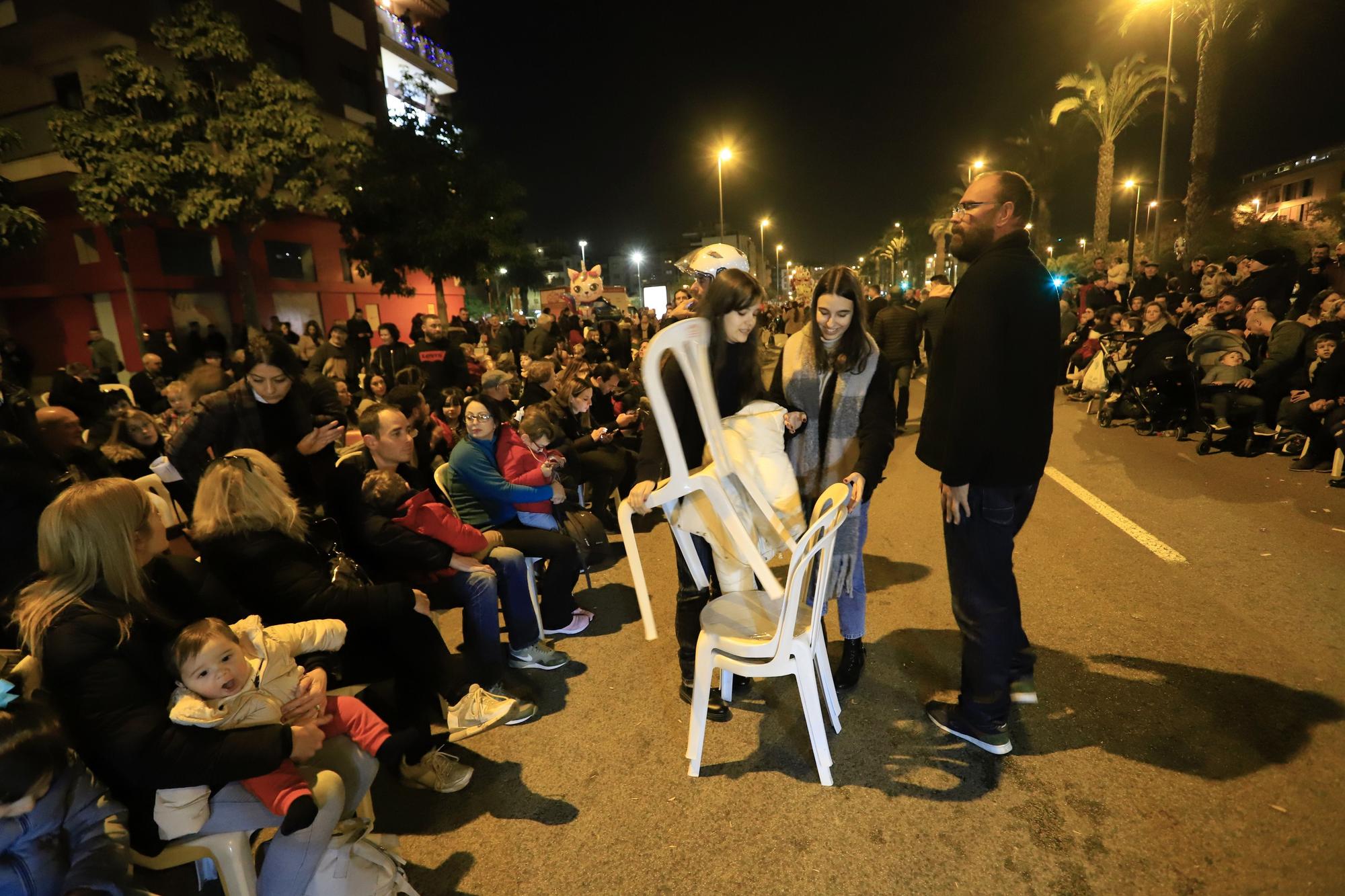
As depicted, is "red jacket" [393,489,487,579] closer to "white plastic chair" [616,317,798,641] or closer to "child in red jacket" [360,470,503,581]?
"child in red jacket" [360,470,503,581]

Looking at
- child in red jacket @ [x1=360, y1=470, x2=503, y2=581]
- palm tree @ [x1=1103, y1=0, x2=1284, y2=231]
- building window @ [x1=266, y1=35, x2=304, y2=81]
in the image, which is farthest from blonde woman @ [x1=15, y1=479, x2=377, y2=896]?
building window @ [x1=266, y1=35, x2=304, y2=81]

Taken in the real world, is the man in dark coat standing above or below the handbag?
above

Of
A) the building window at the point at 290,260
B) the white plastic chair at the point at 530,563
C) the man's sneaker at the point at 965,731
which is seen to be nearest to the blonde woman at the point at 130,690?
the white plastic chair at the point at 530,563

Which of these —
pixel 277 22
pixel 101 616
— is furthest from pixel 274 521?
pixel 277 22

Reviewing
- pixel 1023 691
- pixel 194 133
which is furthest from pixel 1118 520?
pixel 194 133

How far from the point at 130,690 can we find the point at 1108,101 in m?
32.1

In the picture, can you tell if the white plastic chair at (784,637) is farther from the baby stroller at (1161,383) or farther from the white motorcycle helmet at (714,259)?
the baby stroller at (1161,383)

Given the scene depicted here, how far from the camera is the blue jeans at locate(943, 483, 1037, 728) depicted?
8.84ft

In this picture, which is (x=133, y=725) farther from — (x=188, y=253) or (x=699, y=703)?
(x=188, y=253)

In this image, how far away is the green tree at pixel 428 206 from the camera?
19125 millimetres

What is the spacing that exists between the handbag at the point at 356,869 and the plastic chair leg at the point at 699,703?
1.12 meters

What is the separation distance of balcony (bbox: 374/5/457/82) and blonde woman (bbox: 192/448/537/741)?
38.3 metres

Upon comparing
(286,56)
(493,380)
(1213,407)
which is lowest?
(1213,407)

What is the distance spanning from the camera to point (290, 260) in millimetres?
24859
